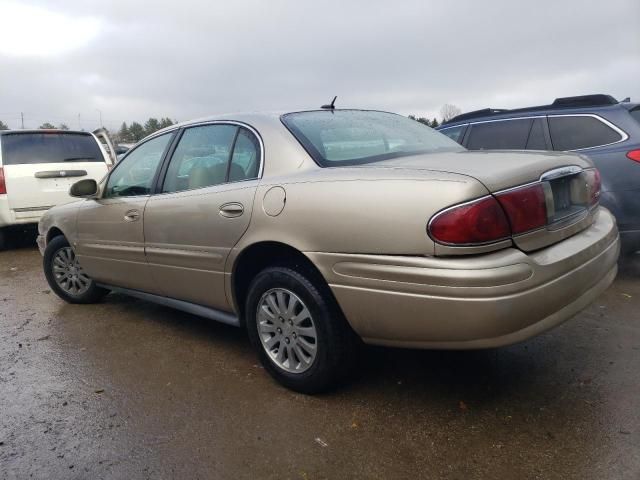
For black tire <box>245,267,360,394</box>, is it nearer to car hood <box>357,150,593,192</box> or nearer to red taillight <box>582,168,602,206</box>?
car hood <box>357,150,593,192</box>

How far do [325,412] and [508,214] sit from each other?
4.43 ft

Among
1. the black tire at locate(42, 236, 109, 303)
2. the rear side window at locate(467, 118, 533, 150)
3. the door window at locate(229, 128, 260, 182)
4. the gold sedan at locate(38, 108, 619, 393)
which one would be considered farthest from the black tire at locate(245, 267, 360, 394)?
the rear side window at locate(467, 118, 533, 150)

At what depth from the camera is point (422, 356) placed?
11.1 ft

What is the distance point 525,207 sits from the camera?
2379mm

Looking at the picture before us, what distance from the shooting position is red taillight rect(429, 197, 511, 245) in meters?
2.23

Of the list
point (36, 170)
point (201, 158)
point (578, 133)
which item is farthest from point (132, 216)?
point (36, 170)

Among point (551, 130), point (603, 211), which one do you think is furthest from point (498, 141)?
point (603, 211)

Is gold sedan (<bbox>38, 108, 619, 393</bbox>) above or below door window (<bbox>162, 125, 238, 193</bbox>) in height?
below

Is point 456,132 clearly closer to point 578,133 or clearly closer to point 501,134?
point 501,134

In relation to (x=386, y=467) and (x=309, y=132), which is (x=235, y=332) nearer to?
(x=309, y=132)

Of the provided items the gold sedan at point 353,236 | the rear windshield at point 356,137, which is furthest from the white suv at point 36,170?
the rear windshield at point 356,137

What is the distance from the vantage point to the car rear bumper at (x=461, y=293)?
7.27 feet

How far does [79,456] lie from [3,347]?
193cm

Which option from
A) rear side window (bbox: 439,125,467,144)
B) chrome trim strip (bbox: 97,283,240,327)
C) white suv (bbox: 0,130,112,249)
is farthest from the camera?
white suv (bbox: 0,130,112,249)
